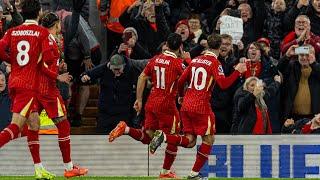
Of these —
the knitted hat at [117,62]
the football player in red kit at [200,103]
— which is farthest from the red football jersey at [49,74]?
the knitted hat at [117,62]

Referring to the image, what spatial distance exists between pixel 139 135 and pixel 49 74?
2713mm

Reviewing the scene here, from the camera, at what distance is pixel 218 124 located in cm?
1705

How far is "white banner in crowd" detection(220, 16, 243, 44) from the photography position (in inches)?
695

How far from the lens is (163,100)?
15.6m

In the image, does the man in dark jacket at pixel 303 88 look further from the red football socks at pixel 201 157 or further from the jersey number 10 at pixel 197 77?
the red football socks at pixel 201 157

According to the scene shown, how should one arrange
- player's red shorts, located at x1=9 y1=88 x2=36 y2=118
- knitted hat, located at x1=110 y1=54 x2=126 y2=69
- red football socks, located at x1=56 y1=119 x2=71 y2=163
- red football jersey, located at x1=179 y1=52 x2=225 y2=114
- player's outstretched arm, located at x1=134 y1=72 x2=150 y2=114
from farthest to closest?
knitted hat, located at x1=110 y1=54 x2=126 y2=69 → player's outstretched arm, located at x1=134 y1=72 x2=150 y2=114 → red football jersey, located at x1=179 y1=52 x2=225 y2=114 → red football socks, located at x1=56 y1=119 x2=71 y2=163 → player's red shorts, located at x1=9 y1=88 x2=36 y2=118

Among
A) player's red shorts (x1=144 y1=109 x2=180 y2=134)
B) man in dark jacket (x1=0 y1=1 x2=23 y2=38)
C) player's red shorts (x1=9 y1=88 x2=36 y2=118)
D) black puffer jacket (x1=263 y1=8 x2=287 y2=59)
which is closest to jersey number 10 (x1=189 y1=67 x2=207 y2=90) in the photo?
player's red shorts (x1=144 y1=109 x2=180 y2=134)

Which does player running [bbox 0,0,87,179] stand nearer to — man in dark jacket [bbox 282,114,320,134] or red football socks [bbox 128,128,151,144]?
red football socks [bbox 128,128,151,144]

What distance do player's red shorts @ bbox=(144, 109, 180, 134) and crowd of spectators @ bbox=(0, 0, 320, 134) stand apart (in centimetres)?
116

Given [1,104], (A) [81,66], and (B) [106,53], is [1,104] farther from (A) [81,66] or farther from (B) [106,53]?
(B) [106,53]

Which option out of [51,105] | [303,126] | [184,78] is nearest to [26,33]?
[51,105]

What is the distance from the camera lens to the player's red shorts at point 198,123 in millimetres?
14555

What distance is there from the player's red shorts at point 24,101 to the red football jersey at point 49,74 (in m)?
0.23

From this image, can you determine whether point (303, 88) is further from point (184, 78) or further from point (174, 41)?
point (184, 78)
